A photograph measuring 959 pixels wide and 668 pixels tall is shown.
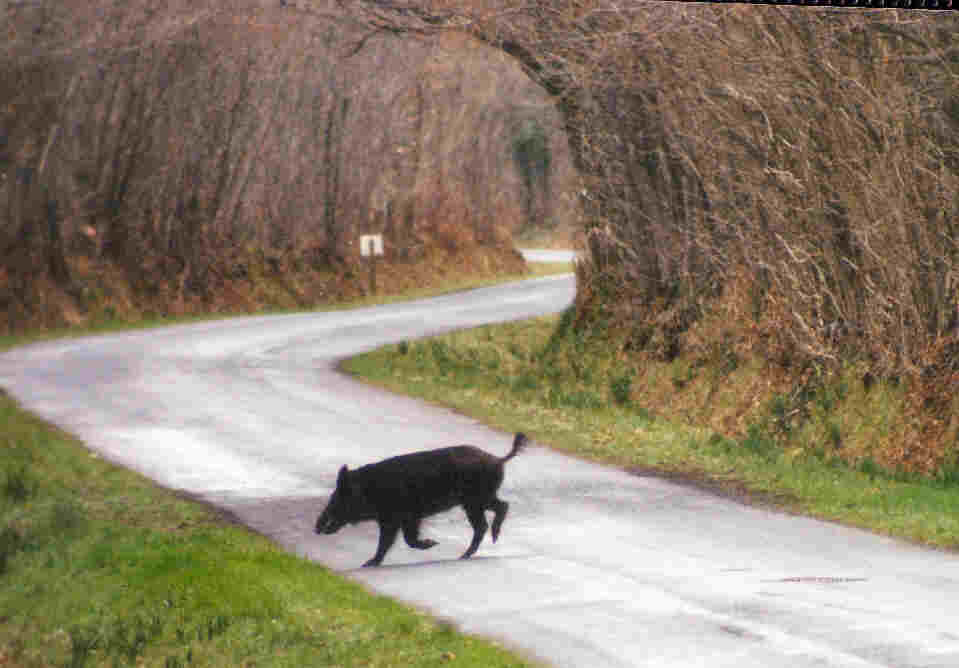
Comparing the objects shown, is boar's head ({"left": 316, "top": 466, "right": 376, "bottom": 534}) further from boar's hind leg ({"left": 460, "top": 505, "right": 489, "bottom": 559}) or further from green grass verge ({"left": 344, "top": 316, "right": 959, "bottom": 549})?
green grass verge ({"left": 344, "top": 316, "right": 959, "bottom": 549})

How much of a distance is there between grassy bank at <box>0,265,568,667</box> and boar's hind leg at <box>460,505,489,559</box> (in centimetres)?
105

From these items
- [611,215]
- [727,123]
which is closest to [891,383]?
[727,123]

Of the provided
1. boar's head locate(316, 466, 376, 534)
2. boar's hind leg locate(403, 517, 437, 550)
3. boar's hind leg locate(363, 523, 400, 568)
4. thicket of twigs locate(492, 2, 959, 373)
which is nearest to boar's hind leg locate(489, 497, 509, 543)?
boar's hind leg locate(403, 517, 437, 550)

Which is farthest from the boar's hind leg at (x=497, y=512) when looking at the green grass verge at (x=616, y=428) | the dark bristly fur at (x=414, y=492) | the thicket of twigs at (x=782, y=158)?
the thicket of twigs at (x=782, y=158)

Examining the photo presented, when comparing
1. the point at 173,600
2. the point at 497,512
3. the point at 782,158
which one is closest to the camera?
the point at 173,600

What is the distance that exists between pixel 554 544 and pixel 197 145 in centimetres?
2852

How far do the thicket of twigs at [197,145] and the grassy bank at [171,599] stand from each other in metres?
18.7

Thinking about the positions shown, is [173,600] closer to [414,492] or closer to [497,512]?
[414,492]

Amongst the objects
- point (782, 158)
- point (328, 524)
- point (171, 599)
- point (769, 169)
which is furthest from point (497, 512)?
point (782, 158)

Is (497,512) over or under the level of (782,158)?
under

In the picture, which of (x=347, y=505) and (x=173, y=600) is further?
(x=347, y=505)

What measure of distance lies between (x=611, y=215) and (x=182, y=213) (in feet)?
62.2

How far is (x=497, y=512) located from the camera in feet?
39.8

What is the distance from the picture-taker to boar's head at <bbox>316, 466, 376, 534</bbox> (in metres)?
11.8
